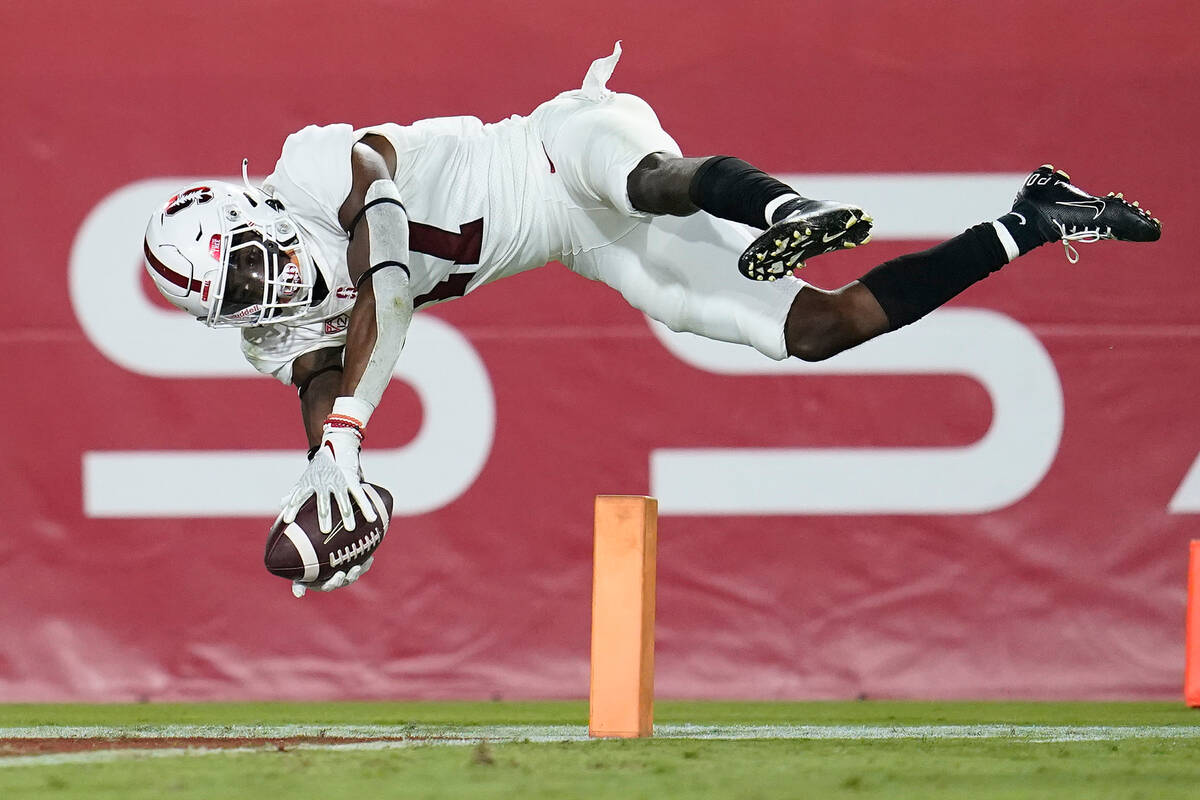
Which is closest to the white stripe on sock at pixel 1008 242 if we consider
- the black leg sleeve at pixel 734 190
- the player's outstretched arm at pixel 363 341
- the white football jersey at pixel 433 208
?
the black leg sleeve at pixel 734 190

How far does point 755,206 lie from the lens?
92.7 inches

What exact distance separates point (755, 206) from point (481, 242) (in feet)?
2.13

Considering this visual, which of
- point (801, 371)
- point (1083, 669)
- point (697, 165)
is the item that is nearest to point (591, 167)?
point (697, 165)

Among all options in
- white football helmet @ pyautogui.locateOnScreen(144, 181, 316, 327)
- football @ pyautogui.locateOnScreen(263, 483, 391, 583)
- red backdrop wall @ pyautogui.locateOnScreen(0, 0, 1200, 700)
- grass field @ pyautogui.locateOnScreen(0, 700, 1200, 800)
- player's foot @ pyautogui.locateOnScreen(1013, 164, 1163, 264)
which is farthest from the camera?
red backdrop wall @ pyautogui.locateOnScreen(0, 0, 1200, 700)

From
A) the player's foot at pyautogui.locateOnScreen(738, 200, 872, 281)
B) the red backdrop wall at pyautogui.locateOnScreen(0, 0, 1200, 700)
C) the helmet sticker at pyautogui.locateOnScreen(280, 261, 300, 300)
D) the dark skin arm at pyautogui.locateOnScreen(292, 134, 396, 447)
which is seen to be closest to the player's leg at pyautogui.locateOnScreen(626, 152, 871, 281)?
the player's foot at pyautogui.locateOnScreen(738, 200, 872, 281)

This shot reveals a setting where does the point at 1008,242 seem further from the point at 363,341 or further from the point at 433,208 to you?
the point at 363,341

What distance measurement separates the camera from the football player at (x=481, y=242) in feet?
8.27

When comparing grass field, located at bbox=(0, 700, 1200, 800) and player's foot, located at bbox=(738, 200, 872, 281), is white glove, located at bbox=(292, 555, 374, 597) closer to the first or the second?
grass field, located at bbox=(0, 700, 1200, 800)

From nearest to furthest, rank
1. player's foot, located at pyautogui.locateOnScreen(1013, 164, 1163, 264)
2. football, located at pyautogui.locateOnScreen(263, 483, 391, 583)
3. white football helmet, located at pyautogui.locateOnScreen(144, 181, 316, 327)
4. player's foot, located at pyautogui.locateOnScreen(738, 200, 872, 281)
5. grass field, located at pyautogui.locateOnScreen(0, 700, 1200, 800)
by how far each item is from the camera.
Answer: grass field, located at pyautogui.locateOnScreen(0, 700, 1200, 800)
player's foot, located at pyautogui.locateOnScreen(738, 200, 872, 281)
football, located at pyautogui.locateOnScreen(263, 483, 391, 583)
white football helmet, located at pyautogui.locateOnScreen(144, 181, 316, 327)
player's foot, located at pyautogui.locateOnScreen(1013, 164, 1163, 264)

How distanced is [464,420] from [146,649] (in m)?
1.01

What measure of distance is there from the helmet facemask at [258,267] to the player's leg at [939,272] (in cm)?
87

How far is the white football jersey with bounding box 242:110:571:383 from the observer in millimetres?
2719

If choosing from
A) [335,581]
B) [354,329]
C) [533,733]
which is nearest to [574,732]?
[533,733]

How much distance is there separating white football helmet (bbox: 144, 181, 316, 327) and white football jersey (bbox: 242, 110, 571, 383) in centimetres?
5
